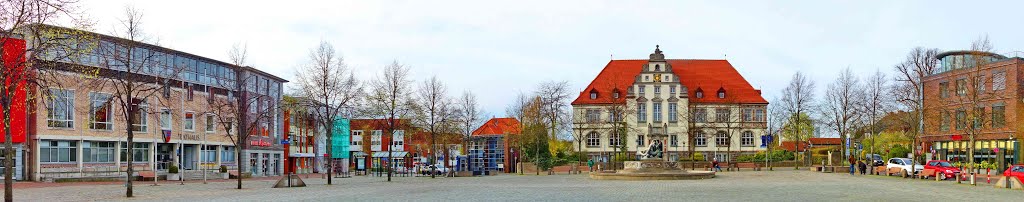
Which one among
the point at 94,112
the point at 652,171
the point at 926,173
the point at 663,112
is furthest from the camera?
the point at 663,112

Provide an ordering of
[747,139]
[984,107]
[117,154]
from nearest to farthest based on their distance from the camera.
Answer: [117,154] → [984,107] → [747,139]

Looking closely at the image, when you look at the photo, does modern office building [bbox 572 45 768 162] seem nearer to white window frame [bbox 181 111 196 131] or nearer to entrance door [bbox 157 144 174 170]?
white window frame [bbox 181 111 196 131]

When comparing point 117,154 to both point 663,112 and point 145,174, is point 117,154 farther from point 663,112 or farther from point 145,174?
point 663,112

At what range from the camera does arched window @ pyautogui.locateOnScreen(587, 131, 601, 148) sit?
99000 millimetres

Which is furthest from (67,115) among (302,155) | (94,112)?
(302,155)

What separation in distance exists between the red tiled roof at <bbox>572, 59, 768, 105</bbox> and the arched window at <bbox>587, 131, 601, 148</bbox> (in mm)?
3338

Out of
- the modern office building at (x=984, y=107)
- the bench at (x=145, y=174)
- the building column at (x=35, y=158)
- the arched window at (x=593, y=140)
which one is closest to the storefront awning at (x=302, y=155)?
the arched window at (x=593, y=140)

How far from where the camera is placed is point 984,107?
65812 millimetres

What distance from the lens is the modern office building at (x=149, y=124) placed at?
49156 millimetres

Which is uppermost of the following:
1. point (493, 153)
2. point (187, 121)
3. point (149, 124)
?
point (187, 121)

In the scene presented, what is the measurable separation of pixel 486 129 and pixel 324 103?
51287mm

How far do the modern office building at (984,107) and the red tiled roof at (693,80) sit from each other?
26416 mm

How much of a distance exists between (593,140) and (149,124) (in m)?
50.9

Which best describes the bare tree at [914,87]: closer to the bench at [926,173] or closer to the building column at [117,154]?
the bench at [926,173]
